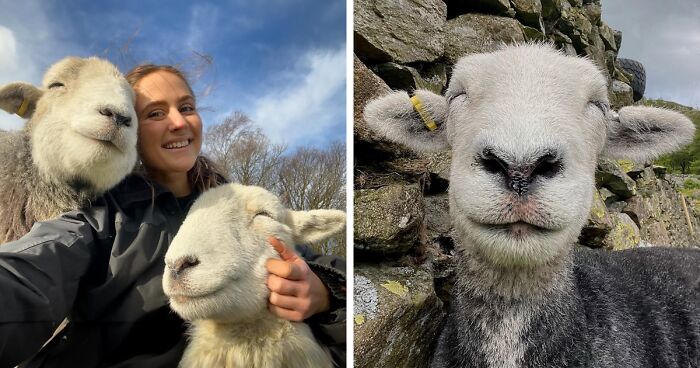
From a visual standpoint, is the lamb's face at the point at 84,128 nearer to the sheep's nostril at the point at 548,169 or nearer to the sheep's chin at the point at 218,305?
the sheep's chin at the point at 218,305

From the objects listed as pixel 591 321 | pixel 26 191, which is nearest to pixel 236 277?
pixel 26 191

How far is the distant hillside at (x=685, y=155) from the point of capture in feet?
7.46

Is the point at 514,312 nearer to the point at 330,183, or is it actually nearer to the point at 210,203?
the point at 330,183

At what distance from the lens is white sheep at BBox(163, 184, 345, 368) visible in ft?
3.18

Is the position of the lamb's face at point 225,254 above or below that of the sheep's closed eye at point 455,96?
below

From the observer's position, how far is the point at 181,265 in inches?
37.9

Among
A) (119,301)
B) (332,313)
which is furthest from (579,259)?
(119,301)

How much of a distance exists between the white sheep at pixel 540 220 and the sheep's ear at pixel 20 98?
1.06m

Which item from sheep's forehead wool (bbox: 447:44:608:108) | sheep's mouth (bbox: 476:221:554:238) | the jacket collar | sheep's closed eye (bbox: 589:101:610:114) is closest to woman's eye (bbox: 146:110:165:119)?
the jacket collar

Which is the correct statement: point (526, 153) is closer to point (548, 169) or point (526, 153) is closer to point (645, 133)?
point (548, 169)

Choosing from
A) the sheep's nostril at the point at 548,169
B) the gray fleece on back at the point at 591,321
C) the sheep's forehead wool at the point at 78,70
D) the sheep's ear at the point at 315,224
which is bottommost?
the gray fleece on back at the point at 591,321

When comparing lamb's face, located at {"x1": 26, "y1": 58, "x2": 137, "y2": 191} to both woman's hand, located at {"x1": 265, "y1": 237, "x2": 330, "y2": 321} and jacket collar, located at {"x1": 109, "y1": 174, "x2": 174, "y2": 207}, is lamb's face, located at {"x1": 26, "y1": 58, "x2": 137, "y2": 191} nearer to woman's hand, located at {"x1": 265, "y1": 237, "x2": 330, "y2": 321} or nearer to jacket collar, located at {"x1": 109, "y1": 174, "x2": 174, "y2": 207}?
jacket collar, located at {"x1": 109, "y1": 174, "x2": 174, "y2": 207}

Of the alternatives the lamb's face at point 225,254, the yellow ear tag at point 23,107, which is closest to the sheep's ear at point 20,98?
the yellow ear tag at point 23,107

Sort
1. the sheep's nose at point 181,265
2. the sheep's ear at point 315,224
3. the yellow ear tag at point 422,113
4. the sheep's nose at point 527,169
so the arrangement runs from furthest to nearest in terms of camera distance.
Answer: the yellow ear tag at point 422,113 < the sheep's nose at point 527,169 < the sheep's ear at point 315,224 < the sheep's nose at point 181,265
